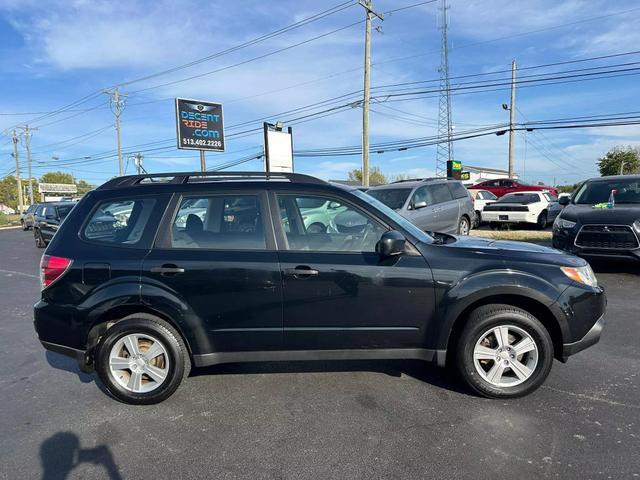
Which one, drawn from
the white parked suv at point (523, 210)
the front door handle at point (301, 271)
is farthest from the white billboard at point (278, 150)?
the front door handle at point (301, 271)

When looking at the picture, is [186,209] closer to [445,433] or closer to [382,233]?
[382,233]

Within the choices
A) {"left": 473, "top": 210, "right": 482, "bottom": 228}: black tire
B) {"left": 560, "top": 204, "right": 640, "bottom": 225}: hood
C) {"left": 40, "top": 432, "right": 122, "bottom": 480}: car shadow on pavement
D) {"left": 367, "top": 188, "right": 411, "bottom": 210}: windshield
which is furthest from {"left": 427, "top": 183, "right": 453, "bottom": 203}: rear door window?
{"left": 40, "top": 432, "right": 122, "bottom": 480}: car shadow on pavement

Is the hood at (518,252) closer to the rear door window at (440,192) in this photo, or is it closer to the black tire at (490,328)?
the black tire at (490,328)

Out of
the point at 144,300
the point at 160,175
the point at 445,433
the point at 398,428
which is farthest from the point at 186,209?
the point at 445,433

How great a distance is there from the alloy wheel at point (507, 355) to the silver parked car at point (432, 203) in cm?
663

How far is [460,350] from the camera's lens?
3.39 meters

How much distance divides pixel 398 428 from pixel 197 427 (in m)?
1.46

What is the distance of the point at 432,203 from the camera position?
428 inches

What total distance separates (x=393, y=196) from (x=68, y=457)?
8.95 meters

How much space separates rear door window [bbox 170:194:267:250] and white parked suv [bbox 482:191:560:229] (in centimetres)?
1372

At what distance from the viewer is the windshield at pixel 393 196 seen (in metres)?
10.3

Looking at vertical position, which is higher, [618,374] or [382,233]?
[382,233]

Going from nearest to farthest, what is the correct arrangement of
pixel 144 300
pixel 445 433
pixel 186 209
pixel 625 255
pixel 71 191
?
pixel 445 433 → pixel 144 300 → pixel 186 209 → pixel 625 255 → pixel 71 191

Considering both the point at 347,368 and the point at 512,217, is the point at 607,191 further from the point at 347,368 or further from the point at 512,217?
the point at 347,368
